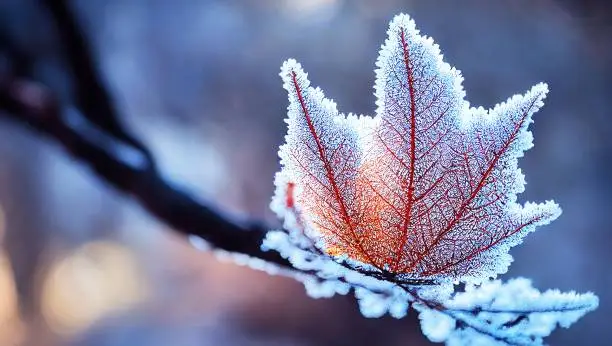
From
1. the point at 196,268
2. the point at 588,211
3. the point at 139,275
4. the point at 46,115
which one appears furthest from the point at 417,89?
the point at 139,275

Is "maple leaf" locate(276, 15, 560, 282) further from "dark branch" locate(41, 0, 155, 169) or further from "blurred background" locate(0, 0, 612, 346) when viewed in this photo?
"blurred background" locate(0, 0, 612, 346)

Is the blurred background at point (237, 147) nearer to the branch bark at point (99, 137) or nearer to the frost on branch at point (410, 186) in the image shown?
the branch bark at point (99, 137)

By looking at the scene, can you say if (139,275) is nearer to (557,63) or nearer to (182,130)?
(182,130)

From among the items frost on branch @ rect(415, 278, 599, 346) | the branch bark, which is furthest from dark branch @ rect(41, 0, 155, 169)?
frost on branch @ rect(415, 278, 599, 346)

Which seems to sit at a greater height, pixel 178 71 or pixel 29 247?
pixel 178 71

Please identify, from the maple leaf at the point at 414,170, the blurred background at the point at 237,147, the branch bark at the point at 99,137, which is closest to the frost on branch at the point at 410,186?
Result: the maple leaf at the point at 414,170

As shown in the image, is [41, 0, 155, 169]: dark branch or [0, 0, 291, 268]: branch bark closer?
[0, 0, 291, 268]: branch bark
